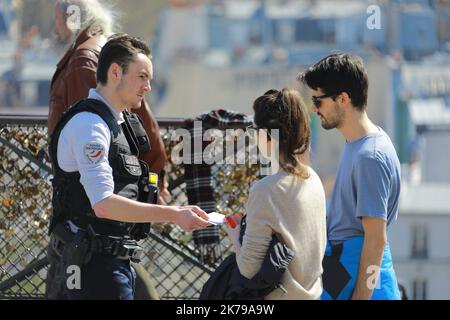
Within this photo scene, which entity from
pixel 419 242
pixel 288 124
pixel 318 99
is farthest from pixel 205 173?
pixel 419 242

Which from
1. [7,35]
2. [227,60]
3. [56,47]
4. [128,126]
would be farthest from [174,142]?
[7,35]

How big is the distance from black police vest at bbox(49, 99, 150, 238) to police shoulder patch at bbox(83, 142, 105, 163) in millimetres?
118

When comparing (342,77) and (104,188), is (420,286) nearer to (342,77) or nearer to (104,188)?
(342,77)

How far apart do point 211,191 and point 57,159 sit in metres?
2.07

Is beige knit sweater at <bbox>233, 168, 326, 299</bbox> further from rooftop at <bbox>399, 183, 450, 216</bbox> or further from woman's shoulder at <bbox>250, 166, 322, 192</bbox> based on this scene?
rooftop at <bbox>399, 183, 450, 216</bbox>

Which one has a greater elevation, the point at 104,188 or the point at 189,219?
the point at 104,188

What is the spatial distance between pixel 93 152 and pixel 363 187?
1.08 metres

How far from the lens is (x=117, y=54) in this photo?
16.5ft

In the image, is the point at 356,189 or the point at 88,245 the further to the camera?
the point at 356,189

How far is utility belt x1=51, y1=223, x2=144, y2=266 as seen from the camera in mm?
4918

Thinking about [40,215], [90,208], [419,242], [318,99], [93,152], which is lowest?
[419,242]

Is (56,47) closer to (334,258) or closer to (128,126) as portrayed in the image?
(128,126)

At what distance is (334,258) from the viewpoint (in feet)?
16.7

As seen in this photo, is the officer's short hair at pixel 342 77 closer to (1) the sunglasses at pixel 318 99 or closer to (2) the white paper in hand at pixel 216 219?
(1) the sunglasses at pixel 318 99
